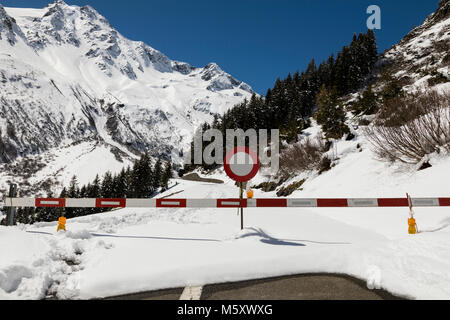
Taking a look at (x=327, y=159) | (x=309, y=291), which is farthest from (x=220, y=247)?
(x=327, y=159)

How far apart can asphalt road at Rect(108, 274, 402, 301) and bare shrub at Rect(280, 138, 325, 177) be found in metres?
23.7

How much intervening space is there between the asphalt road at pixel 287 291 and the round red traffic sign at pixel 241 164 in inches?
99.7

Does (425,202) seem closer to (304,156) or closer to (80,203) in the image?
(80,203)

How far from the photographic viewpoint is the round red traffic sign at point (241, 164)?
17.7ft

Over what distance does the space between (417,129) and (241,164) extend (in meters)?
9.42

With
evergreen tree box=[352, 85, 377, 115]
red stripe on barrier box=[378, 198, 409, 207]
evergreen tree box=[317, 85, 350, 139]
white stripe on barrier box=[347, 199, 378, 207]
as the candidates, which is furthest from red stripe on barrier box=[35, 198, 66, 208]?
evergreen tree box=[352, 85, 377, 115]

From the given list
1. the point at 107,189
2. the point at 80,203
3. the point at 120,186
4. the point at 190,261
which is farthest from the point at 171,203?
the point at 120,186

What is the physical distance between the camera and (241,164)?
18.2 ft

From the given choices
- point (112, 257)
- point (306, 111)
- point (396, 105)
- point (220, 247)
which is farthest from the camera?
point (306, 111)

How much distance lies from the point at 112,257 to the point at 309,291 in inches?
120

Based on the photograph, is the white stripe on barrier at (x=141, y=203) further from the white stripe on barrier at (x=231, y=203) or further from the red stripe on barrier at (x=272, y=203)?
the red stripe on barrier at (x=272, y=203)
